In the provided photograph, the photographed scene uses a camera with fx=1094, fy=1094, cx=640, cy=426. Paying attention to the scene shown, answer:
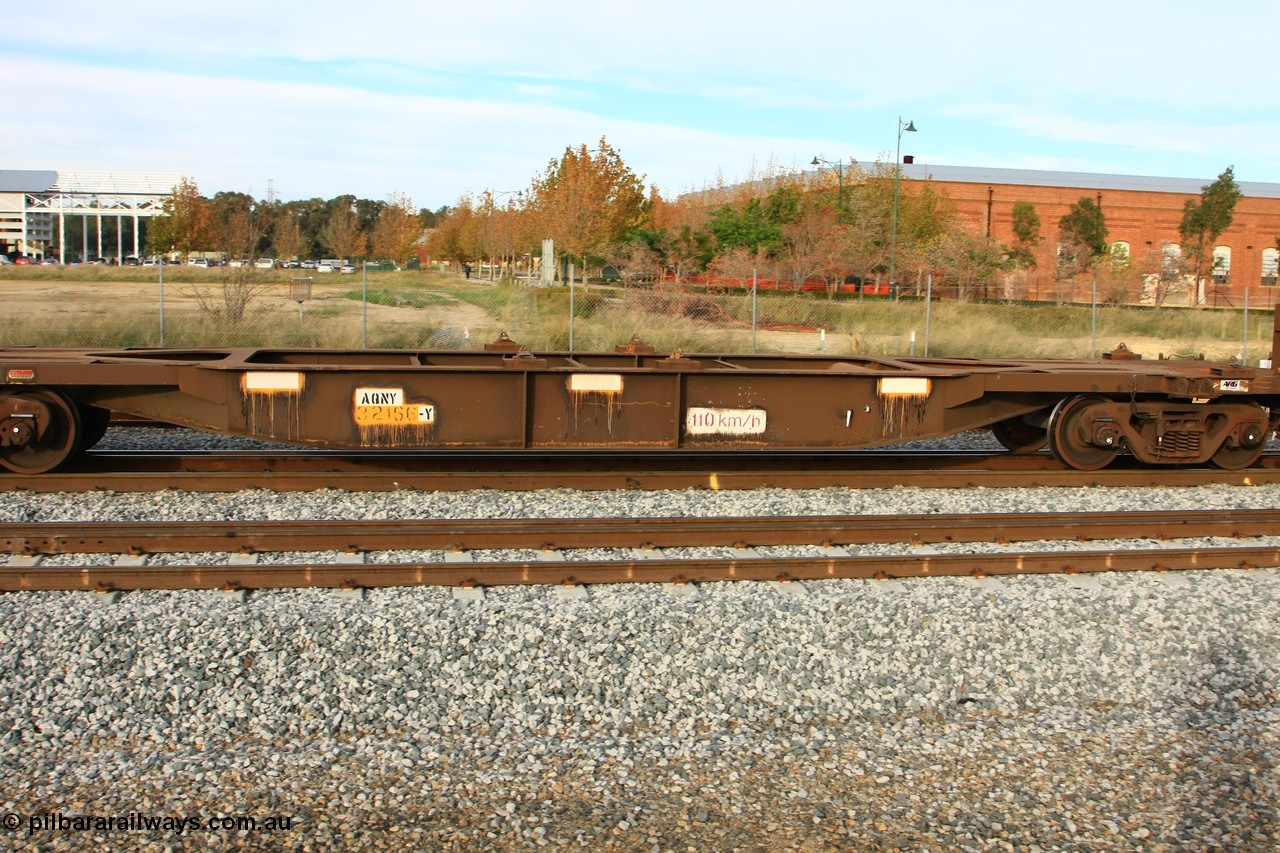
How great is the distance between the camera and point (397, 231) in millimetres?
84312

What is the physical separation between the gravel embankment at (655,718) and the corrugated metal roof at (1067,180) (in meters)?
67.1

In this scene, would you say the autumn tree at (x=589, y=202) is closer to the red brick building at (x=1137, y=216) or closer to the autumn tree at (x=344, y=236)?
the red brick building at (x=1137, y=216)

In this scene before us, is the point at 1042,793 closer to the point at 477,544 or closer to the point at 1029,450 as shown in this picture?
the point at 477,544

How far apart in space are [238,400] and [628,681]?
546 cm

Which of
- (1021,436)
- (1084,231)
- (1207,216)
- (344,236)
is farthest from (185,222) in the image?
(1021,436)

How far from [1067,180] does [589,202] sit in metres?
45.7

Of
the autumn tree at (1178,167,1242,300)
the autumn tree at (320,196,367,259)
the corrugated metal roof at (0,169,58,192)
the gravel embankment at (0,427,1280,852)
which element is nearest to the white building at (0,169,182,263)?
the corrugated metal roof at (0,169,58,192)

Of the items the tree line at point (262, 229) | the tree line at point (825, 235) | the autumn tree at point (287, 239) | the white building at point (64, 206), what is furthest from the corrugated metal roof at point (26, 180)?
the tree line at point (825, 235)

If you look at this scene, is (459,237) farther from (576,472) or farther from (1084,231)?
(576,472)

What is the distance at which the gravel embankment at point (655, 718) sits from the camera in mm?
4598

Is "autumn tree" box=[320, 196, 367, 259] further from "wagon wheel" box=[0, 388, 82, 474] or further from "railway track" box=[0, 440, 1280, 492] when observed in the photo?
"wagon wheel" box=[0, 388, 82, 474]

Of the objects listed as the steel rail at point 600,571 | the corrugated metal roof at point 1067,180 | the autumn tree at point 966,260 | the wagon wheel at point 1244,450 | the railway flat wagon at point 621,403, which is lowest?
the steel rail at point 600,571

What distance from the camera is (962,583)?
24.3 ft

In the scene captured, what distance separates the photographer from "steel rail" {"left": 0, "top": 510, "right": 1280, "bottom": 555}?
7699 millimetres
